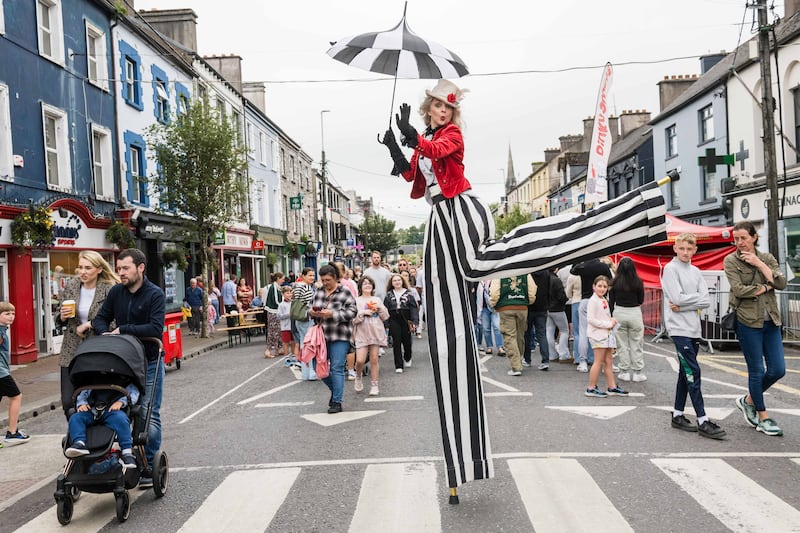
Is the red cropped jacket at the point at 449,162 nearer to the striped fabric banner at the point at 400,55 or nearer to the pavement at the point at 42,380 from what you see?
the striped fabric banner at the point at 400,55

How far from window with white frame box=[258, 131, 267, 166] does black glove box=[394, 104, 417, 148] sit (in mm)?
33555

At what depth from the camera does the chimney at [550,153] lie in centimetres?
5711

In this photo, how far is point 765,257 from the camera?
6.19 m

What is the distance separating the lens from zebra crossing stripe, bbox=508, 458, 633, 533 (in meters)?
3.89

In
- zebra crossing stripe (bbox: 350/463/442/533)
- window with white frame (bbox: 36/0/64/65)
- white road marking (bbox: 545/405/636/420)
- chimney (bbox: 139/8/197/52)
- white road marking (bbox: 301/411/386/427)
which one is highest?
chimney (bbox: 139/8/197/52)

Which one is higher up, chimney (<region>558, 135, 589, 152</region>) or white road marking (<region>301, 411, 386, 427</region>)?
chimney (<region>558, 135, 589, 152</region>)

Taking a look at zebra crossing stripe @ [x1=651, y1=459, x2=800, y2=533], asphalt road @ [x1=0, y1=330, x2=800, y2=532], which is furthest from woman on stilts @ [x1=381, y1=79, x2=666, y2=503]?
zebra crossing stripe @ [x1=651, y1=459, x2=800, y2=533]

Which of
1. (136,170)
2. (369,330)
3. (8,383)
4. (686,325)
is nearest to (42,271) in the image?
(136,170)

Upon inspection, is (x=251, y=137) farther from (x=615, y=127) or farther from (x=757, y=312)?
(x=757, y=312)

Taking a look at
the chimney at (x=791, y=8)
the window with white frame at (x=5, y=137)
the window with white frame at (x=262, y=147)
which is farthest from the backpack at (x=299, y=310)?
the window with white frame at (x=262, y=147)

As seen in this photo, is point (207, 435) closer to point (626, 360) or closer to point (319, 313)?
point (319, 313)

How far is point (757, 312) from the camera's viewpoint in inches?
233

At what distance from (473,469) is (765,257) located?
13.0ft

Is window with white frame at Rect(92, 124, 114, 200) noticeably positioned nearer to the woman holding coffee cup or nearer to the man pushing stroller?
the woman holding coffee cup
